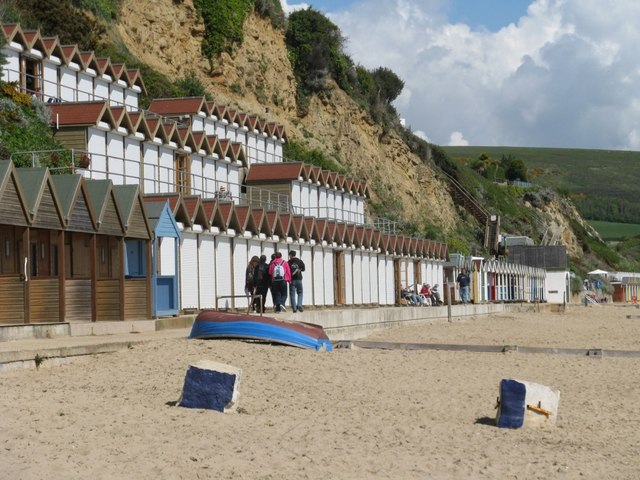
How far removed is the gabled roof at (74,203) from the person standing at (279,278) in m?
5.08

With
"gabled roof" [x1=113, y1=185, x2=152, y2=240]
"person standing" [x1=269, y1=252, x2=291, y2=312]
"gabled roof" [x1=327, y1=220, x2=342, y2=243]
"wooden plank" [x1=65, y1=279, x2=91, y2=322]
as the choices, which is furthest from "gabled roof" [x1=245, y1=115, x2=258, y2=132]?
"wooden plank" [x1=65, y1=279, x2=91, y2=322]

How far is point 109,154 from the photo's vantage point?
1473 inches

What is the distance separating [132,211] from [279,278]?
406 cm

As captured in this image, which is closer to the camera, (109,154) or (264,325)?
(264,325)

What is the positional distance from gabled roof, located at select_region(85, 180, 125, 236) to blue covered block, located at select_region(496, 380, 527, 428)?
13134mm

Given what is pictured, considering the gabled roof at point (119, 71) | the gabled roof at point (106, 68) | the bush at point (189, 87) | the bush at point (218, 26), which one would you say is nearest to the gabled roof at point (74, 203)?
the gabled roof at point (106, 68)

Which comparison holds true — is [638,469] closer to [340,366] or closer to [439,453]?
[439,453]

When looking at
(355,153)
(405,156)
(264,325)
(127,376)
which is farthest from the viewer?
(405,156)

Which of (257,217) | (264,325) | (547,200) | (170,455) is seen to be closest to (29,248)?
(264,325)

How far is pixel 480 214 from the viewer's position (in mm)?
101688

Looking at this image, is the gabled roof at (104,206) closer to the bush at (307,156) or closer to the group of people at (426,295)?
the group of people at (426,295)

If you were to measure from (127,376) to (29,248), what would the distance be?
25.9ft

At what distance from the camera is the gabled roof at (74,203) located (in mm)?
22672

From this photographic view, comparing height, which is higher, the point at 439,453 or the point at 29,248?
the point at 29,248
